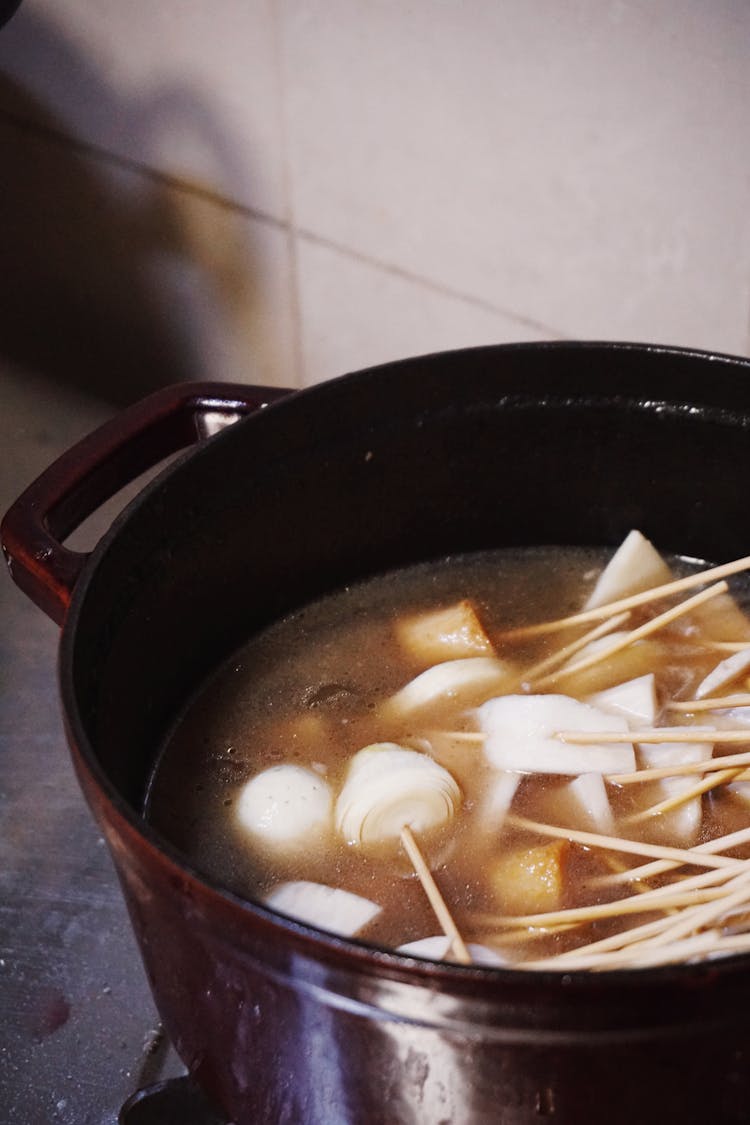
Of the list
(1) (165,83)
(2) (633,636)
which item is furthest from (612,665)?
(1) (165,83)

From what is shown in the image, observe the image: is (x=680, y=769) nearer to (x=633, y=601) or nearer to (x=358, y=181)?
A: (x=633, y=601)

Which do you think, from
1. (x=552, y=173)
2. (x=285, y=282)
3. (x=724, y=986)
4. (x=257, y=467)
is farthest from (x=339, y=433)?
(x=724, y=986)

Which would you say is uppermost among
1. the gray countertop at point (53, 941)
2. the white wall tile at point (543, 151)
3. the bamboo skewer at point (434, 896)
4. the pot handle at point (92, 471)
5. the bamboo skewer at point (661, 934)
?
the white wall tile at point (543, 151)

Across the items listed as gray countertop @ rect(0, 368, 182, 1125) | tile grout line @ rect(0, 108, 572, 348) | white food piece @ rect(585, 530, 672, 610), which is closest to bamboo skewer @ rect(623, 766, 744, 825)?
white food piece @ rect(585, 530, 672, 610)

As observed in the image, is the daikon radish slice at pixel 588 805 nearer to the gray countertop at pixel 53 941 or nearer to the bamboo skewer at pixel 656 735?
the bamboo skewer at pixel 656 735

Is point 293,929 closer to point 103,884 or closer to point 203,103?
point 103,884

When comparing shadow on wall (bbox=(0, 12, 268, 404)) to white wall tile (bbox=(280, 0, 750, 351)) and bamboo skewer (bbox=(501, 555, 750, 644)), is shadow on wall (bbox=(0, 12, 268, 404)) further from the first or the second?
bamboo skewer (bbox=(501, 555, 750, 644))

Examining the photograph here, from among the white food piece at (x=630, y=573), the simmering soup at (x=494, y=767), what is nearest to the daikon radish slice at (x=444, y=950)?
the simmering soup at (x=494, y=767)
